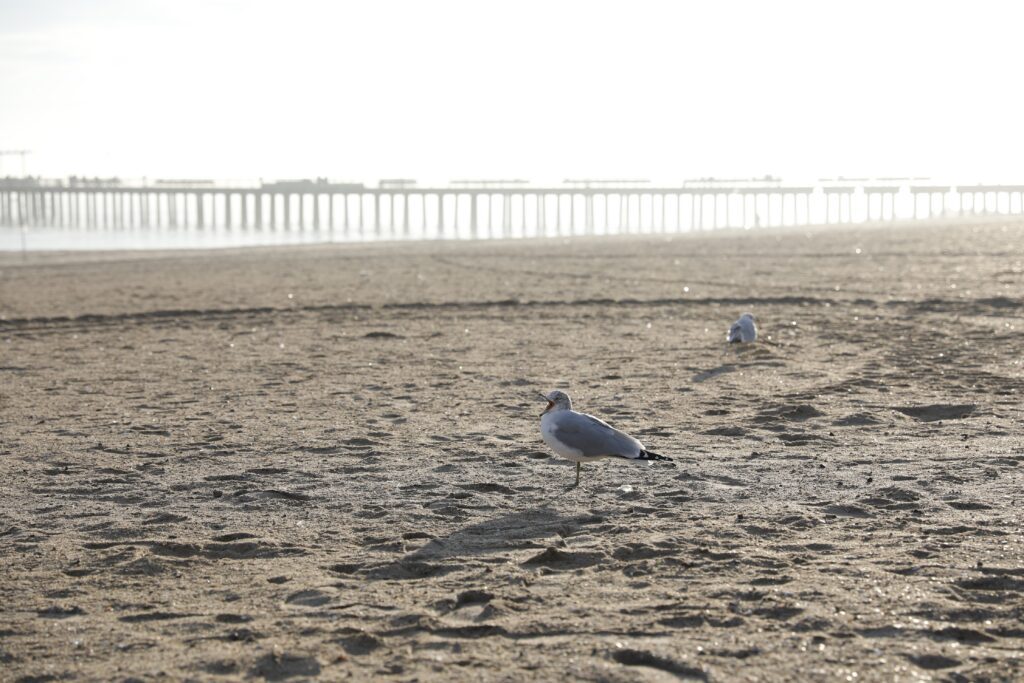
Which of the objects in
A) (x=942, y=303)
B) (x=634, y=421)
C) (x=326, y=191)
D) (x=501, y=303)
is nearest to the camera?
(x=634, y=421)

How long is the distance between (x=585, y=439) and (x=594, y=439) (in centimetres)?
4

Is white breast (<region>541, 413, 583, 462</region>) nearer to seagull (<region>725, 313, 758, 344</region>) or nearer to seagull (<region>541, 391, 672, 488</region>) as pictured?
seagull (<region>541, 391, 672, 488</region>)

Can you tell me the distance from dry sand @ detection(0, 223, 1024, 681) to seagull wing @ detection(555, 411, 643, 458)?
0.23 metres

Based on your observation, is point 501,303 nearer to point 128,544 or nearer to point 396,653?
point 128,544

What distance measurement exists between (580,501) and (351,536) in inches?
44.4

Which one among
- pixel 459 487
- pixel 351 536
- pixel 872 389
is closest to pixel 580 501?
pixel 459 487

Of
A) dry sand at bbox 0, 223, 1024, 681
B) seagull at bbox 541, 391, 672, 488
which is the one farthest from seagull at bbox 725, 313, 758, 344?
seagull at bbox 541, 391, 672, 488

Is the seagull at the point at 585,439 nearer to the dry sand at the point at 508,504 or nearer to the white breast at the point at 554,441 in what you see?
the white breast at the point at 554,441

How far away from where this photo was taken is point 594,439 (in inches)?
225

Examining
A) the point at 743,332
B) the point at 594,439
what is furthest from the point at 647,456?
the point at 743,332

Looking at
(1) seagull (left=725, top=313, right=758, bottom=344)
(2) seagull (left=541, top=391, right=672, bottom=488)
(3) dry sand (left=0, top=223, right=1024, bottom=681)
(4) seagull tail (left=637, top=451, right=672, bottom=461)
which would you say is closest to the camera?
(3) dry sand (left=0, top=223, right=1024, bottom=681)

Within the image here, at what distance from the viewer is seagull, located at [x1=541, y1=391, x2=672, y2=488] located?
5688mm

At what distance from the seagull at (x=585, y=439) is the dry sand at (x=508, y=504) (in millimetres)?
214

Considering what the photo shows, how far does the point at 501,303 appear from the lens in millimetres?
14656
